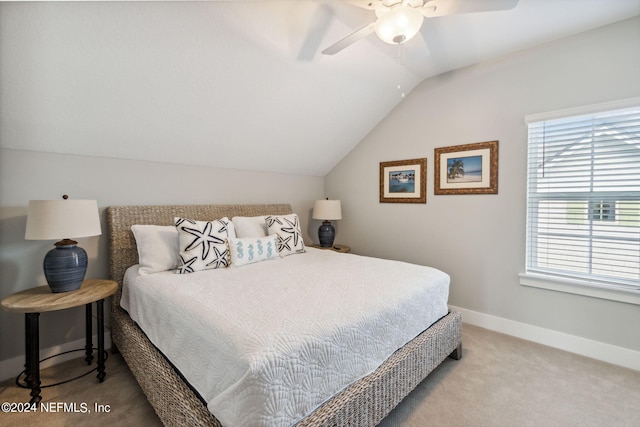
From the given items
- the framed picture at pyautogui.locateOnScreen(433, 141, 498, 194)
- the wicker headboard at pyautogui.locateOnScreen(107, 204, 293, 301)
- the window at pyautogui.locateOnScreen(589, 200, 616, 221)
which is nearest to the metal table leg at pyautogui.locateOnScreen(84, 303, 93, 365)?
the wicker headboard at pyautogui.locateOnScreen(107, 204, 293, 301)

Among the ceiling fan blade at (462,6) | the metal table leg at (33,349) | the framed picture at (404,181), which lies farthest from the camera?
the framed picture at (404,181)

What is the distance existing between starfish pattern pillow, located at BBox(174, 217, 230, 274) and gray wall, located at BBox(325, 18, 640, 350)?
2.04 metres

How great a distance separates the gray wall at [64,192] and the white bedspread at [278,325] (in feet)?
1.80

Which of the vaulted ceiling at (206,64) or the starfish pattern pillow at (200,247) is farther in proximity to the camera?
the starfish pattern pillow at (200,247)

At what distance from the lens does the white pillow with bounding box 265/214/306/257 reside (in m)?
2.96

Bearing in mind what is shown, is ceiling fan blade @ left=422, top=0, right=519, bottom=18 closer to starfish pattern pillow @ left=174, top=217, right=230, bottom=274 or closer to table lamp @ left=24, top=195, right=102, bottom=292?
starfish pattern pillow @ left=174, top=217, right=230, bottom=274

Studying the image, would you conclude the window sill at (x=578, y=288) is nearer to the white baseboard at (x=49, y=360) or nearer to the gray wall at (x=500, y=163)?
the gray wall at (x=500, y=163)

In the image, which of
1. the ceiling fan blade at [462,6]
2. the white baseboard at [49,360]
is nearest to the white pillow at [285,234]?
the white baseboard at [49,360]

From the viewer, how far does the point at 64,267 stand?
6.17 feet

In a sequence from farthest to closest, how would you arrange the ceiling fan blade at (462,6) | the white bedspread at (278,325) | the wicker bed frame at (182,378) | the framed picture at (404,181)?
1. the framed picture at (404,181)
2. the ceiling fan blade at (462,6)
3. the wicker bed frame at (182,378)
4. the white bedspread at (278,325)

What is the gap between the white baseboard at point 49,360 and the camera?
2.03m

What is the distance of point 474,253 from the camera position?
9.53 ft

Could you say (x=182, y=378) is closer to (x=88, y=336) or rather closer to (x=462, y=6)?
(x=88, y=336)

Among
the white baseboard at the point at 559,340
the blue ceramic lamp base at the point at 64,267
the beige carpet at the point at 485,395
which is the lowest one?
the beige carpet at the point at 485,395
